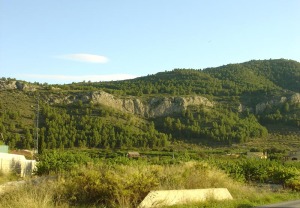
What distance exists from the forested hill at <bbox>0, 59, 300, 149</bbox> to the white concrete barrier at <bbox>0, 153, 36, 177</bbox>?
109 ft

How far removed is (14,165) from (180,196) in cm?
1353

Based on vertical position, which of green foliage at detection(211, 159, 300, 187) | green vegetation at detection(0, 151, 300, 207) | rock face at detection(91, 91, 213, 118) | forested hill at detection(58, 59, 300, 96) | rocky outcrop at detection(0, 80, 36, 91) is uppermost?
forested hill at detection(58, 59, 300, 96)

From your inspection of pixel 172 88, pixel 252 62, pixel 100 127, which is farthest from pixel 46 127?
pixel 252 62

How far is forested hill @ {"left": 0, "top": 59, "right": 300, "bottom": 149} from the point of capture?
69750mm

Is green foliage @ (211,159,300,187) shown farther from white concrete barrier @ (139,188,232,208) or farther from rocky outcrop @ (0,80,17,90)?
rocky outcrop @ (0,80,17,90)

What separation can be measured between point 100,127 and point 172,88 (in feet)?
133

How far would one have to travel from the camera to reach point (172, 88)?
11181cm

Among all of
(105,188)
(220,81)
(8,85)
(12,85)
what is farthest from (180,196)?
(220,81)

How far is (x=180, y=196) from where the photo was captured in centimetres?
1370

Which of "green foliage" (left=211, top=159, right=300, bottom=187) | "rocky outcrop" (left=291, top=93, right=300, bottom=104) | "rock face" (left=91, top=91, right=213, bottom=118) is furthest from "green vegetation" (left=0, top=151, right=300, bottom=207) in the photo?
"rocky outcrop" (left=291, top=93, right=300, bottom=104)

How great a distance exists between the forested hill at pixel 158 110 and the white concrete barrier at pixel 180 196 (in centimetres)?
4636

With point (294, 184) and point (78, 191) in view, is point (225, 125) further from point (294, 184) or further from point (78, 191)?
point (78, 191)

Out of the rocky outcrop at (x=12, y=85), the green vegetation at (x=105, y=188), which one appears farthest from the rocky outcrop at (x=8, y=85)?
the green vegetation at (x=105, y=188)

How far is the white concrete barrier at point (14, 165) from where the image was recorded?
23.1 m
